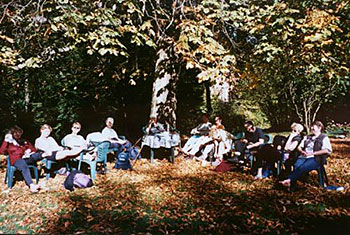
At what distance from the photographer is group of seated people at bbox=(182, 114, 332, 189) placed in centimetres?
511

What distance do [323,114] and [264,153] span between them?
33.6 feet

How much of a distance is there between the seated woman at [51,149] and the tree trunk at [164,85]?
2.90 m

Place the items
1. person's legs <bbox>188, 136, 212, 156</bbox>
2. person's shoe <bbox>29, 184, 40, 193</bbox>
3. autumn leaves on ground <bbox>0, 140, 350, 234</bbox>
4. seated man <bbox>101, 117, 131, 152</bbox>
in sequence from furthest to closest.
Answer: person's legs <bbox>188, 136, 212, 156</bbox> → seated man <bbox>101, 117, 131, 152</bbox> → person's shoe <bbox>29, 184, 40, 193</bbox> → autumn leaves on ground <bbox>0, 140, 350, 234</bbox>

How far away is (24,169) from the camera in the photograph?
534cm

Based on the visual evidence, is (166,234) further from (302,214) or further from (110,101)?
(110,101)

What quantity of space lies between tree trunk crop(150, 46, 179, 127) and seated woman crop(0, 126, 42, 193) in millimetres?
3473

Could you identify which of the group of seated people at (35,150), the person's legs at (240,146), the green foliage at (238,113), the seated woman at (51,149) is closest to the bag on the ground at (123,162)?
the group of seated people at (35,150)

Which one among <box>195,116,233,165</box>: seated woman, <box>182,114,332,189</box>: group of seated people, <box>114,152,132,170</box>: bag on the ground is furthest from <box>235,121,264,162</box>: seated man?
<box>114,152,132,170</box>: bag on the ground

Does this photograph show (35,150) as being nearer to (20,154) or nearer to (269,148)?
(20,154)

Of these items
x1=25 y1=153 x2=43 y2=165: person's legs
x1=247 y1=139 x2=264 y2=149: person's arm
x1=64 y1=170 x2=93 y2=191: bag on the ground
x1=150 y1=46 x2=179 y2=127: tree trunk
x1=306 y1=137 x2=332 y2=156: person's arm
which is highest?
x1=150 y1=46 x2=179 y2=127: tree trunk

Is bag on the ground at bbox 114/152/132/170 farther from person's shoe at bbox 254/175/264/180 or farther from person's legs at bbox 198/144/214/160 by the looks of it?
person's shoe at bbox 254/175/264/180

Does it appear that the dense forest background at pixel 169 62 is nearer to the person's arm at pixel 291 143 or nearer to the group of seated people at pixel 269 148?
the group of seated people at pixel 269 148

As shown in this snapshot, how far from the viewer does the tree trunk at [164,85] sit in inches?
320

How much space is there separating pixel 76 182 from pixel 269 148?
3.82 m
